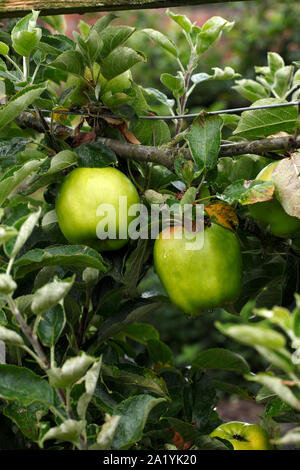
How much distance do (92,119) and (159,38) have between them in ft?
0.63

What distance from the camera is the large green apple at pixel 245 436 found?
822 mm

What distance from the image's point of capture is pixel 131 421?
63cm

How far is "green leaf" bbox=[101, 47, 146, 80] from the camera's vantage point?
0.80m

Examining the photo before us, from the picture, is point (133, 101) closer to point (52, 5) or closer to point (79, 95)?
point (79, 95)

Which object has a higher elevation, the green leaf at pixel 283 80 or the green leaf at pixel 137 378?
the green leaf at pixel 283 80

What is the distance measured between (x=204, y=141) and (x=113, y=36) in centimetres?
22

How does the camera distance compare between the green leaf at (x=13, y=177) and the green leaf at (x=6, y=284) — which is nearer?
the green leaf at (x=6, y=284)

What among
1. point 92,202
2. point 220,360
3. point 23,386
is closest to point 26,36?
point 92,202

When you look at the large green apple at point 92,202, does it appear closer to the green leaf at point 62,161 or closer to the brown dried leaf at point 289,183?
the green leaf at point 62,161

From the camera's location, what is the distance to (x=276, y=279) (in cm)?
105

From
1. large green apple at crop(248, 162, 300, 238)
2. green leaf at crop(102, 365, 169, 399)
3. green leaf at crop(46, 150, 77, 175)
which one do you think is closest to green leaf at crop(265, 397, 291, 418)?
green leaf at crop(102, 365, 169, 399)

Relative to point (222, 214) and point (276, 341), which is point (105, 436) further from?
point (222, 214)

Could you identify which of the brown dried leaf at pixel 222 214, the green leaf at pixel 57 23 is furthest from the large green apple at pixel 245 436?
the green leaf at pixel 57 23

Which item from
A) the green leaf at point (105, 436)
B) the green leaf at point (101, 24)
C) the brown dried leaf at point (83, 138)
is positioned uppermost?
the green leaf at point (101, 24)
